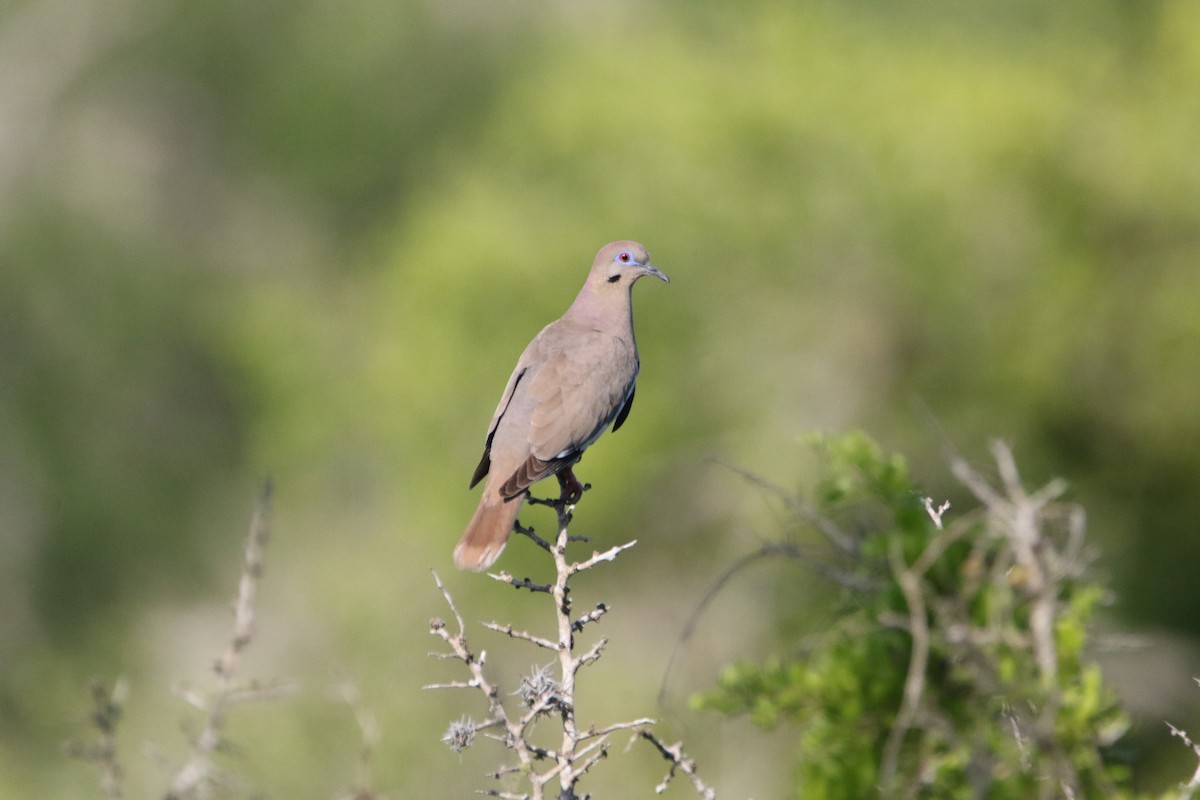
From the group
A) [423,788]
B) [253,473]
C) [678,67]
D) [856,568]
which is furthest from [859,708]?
[253,473]

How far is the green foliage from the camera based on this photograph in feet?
8.34

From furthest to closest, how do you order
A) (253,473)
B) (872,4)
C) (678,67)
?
(253,473), (872,4), (678,67)

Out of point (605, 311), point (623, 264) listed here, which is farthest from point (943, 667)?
point (623, 264)

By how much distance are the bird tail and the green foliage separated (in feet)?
4.85

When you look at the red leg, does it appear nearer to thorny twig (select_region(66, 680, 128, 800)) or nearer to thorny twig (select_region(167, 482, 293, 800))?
thorny twig (select_region(167, 482, 293, 800))

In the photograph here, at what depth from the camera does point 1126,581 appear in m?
13.2

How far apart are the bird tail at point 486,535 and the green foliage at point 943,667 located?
148 centimetres

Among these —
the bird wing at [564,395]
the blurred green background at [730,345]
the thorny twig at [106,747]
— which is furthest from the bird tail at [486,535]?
the blurred green background at [730,345]

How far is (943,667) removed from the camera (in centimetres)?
282

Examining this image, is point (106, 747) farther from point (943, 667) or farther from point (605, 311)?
point (605, 311)

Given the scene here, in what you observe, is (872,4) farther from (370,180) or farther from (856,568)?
(856,568)

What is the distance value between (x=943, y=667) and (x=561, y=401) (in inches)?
98.3

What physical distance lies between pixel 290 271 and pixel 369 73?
12.5 feet

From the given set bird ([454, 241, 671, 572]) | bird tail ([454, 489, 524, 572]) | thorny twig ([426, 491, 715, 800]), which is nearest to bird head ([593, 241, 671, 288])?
bird ([454, 241, 671, 572])
